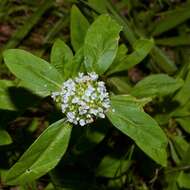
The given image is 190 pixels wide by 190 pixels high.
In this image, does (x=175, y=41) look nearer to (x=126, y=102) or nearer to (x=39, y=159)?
(x=126, y=102)

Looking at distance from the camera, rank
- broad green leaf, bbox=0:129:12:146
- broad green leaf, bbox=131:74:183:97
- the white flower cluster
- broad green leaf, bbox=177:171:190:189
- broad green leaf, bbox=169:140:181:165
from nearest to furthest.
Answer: the white flower cluster < broad green leaf, bbox=0:129:12:146 < broad green leaf, bbox=131:74:183:97 < broad green leaf, bbox=177:171:190:189 < broad green leaf, bbox=169:140:181:165

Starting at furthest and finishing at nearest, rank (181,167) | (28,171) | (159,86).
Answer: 1. (181,167)
2. (159,86)
3. (28,171)

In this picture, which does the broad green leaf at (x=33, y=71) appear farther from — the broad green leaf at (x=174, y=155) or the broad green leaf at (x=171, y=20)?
the broad green leaf at (x=171, y=20)

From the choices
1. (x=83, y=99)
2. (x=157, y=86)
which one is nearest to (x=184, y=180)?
(x=157, y=86)

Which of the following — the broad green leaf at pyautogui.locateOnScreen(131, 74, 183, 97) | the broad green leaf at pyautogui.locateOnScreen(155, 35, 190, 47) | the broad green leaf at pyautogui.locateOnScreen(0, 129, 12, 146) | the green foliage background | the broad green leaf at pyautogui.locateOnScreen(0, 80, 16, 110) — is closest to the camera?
the green foliage background

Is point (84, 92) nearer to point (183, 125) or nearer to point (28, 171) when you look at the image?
point (28, 171)

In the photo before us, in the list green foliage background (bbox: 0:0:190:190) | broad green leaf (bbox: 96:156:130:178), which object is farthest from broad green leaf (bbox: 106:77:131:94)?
broad green leaf (bbox: 96:156:130:178)

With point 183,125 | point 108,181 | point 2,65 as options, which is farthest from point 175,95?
point 2,65

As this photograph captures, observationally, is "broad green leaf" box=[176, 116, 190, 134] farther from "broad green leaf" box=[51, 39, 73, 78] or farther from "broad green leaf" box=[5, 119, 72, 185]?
"broad green leaf" box=[5, 119, 72, 185]
